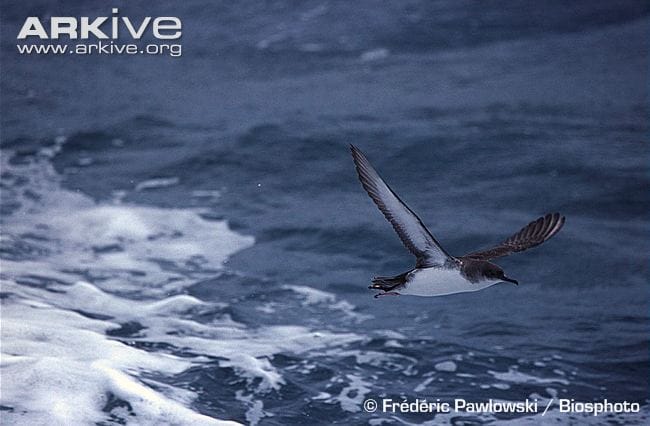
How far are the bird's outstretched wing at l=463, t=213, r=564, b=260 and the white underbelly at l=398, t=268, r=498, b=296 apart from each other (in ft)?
1.17

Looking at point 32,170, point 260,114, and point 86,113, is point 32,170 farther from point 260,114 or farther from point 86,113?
point 260,114

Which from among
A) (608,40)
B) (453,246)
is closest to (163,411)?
(453,246)

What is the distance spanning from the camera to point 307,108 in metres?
13.6

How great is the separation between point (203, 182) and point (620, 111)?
19.2 ft

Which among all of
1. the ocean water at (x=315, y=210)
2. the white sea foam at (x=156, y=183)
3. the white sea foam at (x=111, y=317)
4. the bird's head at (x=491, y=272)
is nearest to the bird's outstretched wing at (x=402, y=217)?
the bird's head at (x=491, y=272)

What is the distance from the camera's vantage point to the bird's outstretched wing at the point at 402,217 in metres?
5.77

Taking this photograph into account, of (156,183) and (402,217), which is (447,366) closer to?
(402,217)

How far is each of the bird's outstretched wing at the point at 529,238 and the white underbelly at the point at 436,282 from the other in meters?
0.36

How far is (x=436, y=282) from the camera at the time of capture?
241 inches

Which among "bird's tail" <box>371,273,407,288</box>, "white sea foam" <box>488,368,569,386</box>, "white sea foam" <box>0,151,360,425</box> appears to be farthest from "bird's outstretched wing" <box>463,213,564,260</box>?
"white sea foam" <box>0,151,360,425</box>

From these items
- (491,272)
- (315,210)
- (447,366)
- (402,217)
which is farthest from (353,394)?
(315,210)

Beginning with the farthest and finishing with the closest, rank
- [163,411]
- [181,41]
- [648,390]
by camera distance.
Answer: [181,41] < [648,390] < [163,411]

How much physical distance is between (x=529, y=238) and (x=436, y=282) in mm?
875

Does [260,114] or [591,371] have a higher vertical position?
[260,114]
